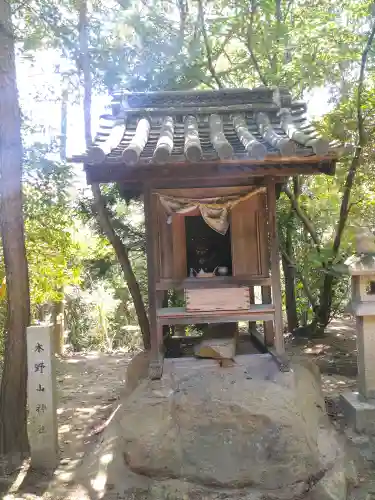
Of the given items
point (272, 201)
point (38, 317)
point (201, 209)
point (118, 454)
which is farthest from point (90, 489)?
point (38, 317)

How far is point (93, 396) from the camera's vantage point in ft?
29.6

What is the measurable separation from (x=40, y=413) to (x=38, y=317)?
8981 millimetres

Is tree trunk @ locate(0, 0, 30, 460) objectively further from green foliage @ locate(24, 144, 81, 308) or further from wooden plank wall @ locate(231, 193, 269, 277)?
wooden plank wall @ locate(231, 193, 269, 277)

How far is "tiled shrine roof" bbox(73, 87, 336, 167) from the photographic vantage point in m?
4.84

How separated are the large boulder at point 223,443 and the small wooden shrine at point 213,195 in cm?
70

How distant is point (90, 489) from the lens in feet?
16.0

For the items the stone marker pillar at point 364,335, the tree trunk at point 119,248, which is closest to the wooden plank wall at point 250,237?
the stone marker pillar at point 364,335

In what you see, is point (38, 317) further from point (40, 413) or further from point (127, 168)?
point (127, 168)

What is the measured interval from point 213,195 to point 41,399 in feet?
11.4

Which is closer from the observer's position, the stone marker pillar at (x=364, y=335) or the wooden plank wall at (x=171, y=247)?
the stone marker pillar at (x=364, y=335)

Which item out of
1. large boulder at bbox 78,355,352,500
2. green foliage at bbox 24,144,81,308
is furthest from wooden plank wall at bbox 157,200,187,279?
green foliage at bbox 24,144,81,308

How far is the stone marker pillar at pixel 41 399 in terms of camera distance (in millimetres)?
5559

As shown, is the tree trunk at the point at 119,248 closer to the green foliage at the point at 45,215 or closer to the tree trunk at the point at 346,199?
the green foliage at the point at 45,215

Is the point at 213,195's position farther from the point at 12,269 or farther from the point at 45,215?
the point at 45,215
